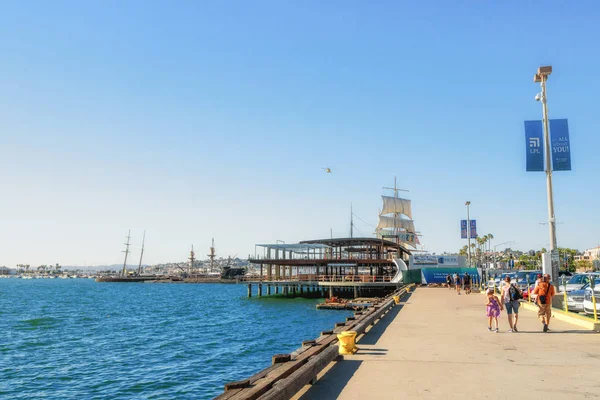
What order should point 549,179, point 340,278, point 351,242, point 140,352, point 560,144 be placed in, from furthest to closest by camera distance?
point 351,242
point 340,278
point 140,352
point 549,179
point 560,144

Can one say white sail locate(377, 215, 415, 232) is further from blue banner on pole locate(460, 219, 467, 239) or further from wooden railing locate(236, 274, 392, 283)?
blue banner on pole locate(460, 219, 467, 239)

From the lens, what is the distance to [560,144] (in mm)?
20266

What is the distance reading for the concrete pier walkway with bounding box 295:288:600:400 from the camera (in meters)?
7.85

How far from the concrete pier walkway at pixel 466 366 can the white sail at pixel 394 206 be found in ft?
330

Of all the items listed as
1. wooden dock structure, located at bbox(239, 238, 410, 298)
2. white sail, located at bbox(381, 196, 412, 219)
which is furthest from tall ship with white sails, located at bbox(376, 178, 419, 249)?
wooden dock structure, located at bbox(239, 238, 410, 298)

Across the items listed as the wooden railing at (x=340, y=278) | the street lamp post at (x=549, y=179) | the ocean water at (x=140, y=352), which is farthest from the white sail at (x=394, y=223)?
the street lamp post at (x=549, y=179)

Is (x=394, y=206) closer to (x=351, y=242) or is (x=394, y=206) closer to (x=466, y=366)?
(x=351, y=242)

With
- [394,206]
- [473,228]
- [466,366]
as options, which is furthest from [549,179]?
[394,206]

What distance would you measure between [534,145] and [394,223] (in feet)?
310

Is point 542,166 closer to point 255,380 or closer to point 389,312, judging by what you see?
point 389,312

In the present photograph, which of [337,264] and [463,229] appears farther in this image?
[337,264]

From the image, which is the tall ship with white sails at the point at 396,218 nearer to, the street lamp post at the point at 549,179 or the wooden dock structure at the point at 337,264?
the wooden dock structure at the point at 337,264

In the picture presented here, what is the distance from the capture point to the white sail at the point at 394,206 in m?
116

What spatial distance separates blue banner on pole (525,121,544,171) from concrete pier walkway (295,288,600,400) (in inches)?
287
